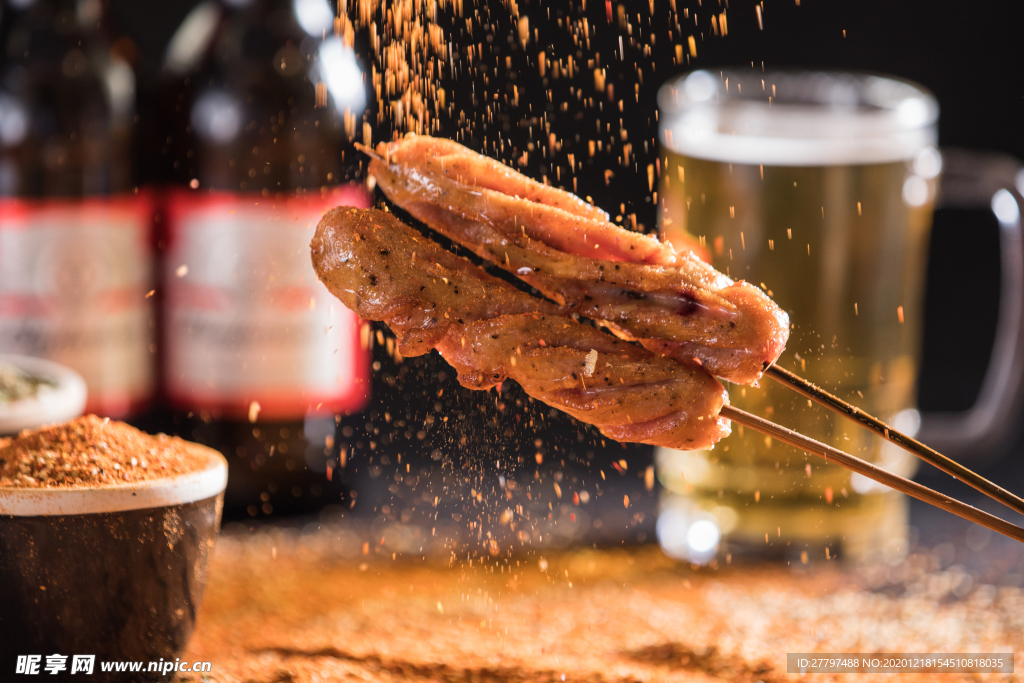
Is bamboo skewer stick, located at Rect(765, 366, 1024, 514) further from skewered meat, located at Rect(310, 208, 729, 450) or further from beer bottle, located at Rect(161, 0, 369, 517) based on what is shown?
beer bottle, located at Rect(161, 0, 369, 517)

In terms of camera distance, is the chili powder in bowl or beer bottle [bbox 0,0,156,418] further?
beer bottle [bbox 0,0,156,418]

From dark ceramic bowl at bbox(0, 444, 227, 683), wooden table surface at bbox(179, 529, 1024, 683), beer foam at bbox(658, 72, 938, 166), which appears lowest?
wooden table surface at bbox(179, 529, 1024, 683)

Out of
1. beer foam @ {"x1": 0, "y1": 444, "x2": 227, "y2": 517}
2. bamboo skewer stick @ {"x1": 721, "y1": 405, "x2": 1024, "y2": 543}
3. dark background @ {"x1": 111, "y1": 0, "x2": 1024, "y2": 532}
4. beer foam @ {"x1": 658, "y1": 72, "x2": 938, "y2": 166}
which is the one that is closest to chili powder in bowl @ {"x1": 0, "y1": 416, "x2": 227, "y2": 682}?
beer foam @ {"x1": 0, "y1": 444, "x2": 227, "y2": 517}

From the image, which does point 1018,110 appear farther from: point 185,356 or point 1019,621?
point 185,356

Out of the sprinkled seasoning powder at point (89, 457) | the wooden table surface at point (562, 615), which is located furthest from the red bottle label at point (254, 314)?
the sprinkled seasoning powder at point (89, 457)

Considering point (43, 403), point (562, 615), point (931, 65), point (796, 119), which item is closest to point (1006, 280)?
point (796, 119)

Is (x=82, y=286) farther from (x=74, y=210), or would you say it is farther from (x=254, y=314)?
(x=254, y=314)

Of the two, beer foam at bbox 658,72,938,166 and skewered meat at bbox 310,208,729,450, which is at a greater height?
beer foam at bbox 658,72,938,166
